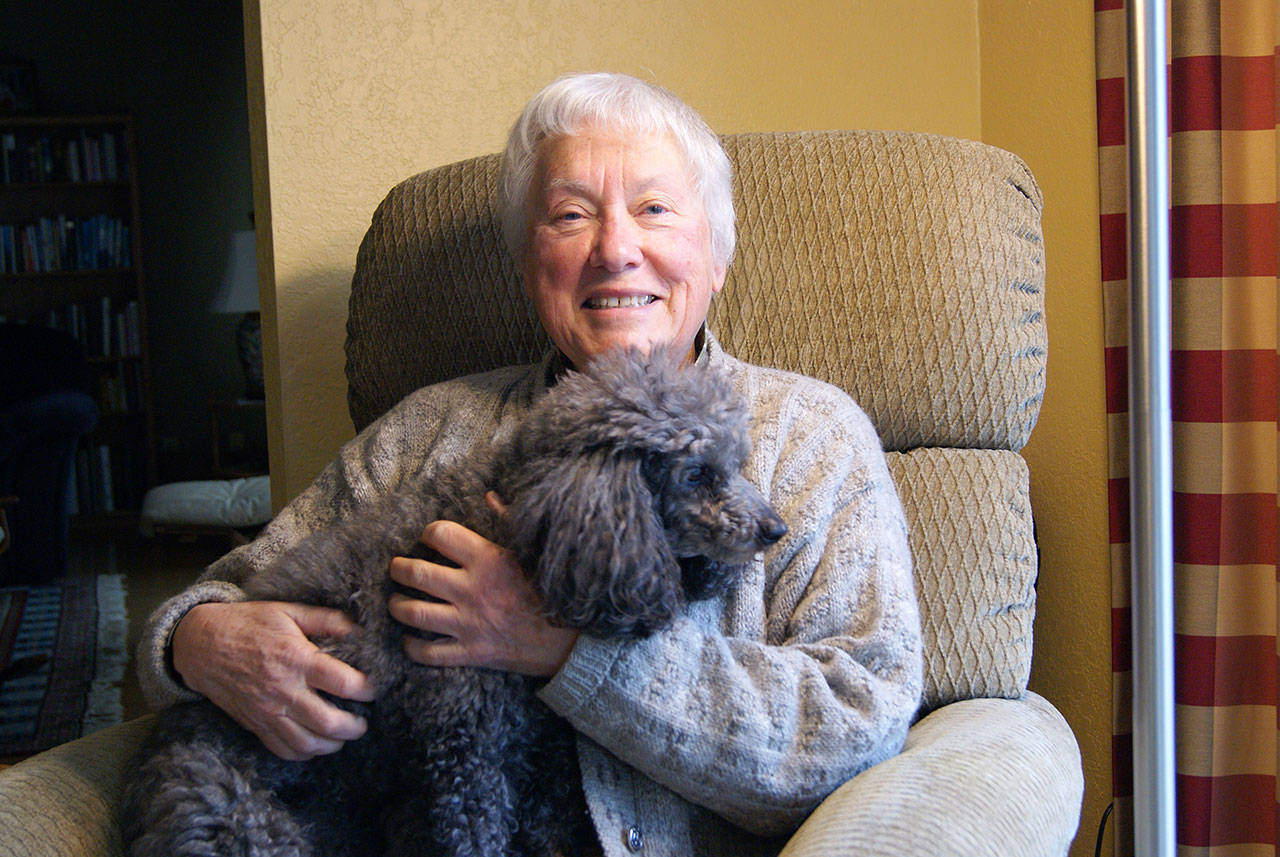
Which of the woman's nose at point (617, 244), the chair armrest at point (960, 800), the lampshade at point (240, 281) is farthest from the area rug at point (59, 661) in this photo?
the chair armrest at point (960, 800)

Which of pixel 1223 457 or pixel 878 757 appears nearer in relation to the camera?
pixel 878 757

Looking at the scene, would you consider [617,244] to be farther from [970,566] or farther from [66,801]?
[66,801]

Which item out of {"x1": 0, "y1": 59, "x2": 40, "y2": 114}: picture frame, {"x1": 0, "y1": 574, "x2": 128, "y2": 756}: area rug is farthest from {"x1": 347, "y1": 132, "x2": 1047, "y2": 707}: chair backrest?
{"x1": 0, "y1": 59, "x2": 40, "y2": 114}: picture frame

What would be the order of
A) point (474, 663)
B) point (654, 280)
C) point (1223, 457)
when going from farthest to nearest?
point (1223, 457)
point (654, 280)
point (474, 663)

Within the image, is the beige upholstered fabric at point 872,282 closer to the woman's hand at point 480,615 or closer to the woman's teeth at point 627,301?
the woman's teeth at point 627,301

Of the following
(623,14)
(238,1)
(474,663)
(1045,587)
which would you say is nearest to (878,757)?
(474,663)

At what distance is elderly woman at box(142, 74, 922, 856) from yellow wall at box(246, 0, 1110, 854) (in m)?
0.65

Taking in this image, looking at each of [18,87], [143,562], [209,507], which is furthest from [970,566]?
[18,87]

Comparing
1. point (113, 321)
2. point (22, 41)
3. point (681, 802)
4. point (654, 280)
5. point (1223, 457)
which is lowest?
point (681, 802)

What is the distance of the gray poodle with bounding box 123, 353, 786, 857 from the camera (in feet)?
3.12

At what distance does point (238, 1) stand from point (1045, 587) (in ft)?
23.8

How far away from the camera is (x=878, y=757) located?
40.6 inches

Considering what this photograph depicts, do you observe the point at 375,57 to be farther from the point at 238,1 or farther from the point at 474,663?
the point at 238,1

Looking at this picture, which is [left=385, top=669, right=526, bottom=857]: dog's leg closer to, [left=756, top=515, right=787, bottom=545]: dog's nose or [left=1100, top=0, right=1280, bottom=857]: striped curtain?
[left=756, top=515, right=787, bottom=545]: dog's nose
